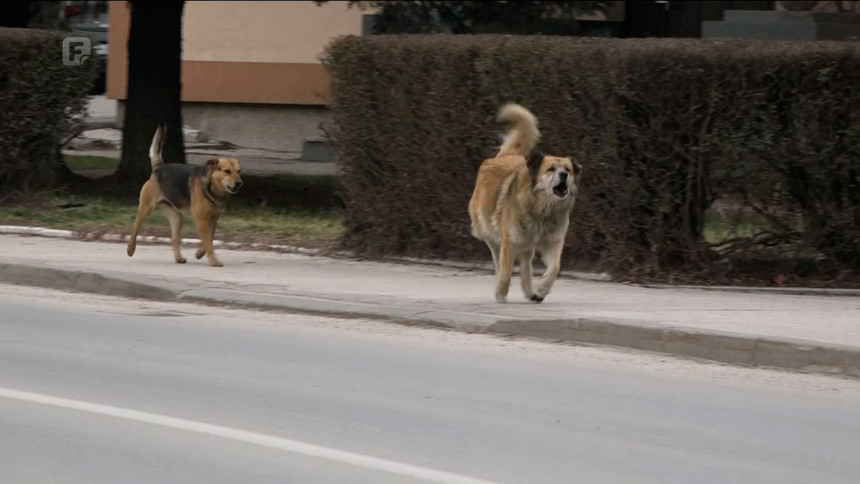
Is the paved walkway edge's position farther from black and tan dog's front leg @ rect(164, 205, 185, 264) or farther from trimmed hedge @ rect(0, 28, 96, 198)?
trimmed hedge @ rect(0, 28, 96, 198)

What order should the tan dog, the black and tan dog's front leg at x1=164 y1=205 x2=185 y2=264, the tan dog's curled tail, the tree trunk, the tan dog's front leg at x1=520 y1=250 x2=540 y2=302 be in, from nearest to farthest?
the tan dog < the tan dog's front leg at x1=520 y1=250 x2=540 y2=302 < the tan dog's curled tail < the black and tan dog's front leg at x1=164 y1=205 x2=185 y2=264 < the tree trunk

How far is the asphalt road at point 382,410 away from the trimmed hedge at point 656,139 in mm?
2891

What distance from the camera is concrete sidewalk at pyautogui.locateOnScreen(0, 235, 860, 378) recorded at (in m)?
10.4

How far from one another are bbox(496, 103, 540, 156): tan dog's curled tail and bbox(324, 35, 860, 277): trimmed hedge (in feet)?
3.55

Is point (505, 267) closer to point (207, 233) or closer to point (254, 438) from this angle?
point (207, 233)

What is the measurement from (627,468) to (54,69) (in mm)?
12174

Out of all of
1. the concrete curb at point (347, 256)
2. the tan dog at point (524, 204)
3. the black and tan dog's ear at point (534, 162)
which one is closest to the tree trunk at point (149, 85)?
the concrete curb at point (347, 256)

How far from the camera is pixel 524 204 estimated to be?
11586 mm

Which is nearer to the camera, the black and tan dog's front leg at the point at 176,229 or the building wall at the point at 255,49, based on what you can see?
the black and tan dog's front leg at the point at 176,229

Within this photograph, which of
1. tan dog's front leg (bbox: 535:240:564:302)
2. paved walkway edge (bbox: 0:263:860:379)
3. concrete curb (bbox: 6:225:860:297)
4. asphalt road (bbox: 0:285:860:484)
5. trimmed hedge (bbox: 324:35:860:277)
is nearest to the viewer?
asphalt road (bbox: 0:285:860:484)

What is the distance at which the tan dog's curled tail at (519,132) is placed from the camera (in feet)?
40.5

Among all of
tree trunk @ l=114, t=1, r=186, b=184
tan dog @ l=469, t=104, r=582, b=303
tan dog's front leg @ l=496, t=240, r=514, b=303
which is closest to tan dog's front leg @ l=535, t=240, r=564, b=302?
tan dog @ l=469, t=104, r=582, b=303

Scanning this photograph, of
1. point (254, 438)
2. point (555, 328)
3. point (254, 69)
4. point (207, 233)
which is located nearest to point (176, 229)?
point (207, 233)

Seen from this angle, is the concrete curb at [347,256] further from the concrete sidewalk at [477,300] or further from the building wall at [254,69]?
the building wall at [254,69]
